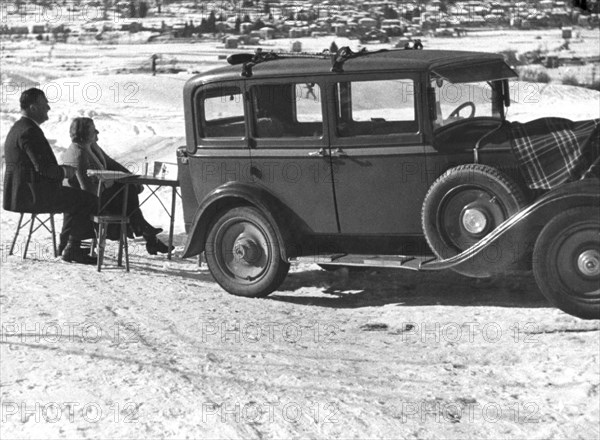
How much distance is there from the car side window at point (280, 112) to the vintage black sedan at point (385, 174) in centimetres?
1

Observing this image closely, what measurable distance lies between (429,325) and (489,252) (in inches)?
28.1

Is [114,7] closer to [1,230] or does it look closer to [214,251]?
[1,230]

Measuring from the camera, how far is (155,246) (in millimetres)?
11844

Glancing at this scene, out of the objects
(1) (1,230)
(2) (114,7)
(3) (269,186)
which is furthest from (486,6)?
(3) (269,186)

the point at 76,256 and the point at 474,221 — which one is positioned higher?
the point at 474,221

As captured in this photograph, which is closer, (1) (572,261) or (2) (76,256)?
(1) (572,261)

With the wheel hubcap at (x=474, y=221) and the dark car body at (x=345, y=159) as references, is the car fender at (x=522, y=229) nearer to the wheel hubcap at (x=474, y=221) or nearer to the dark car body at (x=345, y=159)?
the wheel hubcap at (x=474, y=221)

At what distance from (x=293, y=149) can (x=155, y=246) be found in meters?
2.89

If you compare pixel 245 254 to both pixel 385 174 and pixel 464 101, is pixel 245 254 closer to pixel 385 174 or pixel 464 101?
pixel 385 174

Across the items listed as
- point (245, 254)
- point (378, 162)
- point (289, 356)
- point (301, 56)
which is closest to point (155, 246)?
point (245, 254)

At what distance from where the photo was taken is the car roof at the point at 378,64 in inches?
353

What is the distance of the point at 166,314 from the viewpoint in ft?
29.9

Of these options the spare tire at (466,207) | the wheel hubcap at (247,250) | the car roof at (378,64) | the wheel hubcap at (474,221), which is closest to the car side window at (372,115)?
the car roof at (378,64)

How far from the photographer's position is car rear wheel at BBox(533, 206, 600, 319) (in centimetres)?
820
